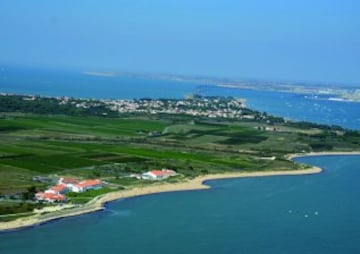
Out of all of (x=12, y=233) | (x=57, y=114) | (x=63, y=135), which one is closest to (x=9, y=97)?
(x=57, y=114)

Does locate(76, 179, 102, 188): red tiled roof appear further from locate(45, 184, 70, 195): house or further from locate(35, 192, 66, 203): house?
locate(35, 192, 66, 203): house

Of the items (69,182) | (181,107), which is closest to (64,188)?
(69,182)

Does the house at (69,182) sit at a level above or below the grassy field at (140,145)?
below

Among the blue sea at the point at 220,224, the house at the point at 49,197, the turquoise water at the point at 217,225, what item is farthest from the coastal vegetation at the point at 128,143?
the turquoise water at the point at 217,225

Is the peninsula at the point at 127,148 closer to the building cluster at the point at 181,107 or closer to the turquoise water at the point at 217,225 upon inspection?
the building cluster at the point at 181,107

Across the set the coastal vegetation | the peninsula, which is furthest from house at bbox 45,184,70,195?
the coastal vegetation

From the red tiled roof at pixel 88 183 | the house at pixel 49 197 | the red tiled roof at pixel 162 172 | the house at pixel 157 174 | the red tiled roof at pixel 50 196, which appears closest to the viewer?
the house at pixel 49 197
